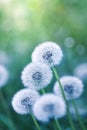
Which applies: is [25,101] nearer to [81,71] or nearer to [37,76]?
[37,76]

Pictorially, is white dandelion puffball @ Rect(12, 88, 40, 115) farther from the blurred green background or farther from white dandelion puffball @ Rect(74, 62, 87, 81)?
the blurred green background

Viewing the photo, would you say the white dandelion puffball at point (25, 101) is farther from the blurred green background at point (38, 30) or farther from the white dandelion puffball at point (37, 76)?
the blurred green background at point (38, 30)

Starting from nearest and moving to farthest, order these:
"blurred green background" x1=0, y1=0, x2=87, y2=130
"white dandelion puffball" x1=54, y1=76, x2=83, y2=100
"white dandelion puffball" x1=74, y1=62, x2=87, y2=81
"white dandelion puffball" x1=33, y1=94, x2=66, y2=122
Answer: "white dandelion puffball" x1=33, y1=94, x2=66, y2=122, "white dandelion puffball" x1=54, y1=76, x2=83, y2=100, "white dandelion puffball" x1=74, y1=62, x2=87, y2=81, "blurred green background" x1=0, y1=0, x2=87, y2=130

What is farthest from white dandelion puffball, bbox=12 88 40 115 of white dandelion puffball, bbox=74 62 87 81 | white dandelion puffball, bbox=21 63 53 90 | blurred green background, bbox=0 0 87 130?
blurred green background, bbox=0 0 87 130

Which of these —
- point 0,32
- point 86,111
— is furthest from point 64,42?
point 86,111

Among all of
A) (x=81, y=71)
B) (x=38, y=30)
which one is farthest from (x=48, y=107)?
(x=38, y=30)

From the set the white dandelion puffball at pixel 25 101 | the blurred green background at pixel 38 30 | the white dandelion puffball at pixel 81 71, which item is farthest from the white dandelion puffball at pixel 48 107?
the blurred green background at pixel 38 30

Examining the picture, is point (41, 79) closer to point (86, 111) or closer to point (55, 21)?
point (86, 111)
